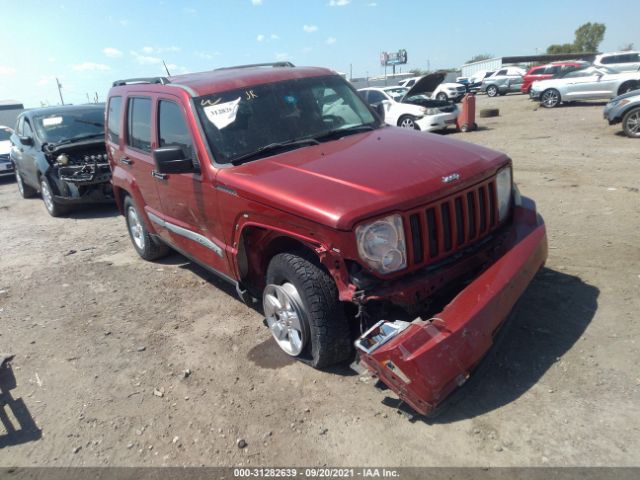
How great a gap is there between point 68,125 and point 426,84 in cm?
940

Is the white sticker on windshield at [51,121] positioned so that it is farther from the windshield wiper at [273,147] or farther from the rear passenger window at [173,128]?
the windshield wiper at [273,147]

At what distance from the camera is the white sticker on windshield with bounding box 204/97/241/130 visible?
3729 mm

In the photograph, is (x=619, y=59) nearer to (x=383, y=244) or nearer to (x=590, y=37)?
(x=383, y=244)

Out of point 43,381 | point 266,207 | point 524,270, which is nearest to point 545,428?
point 524,270

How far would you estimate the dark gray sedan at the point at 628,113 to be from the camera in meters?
10.4

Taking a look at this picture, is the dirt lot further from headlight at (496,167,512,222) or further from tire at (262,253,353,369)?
headlight at (496,167,512,222)

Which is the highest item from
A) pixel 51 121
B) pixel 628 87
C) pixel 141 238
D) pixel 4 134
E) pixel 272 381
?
pixel 51 121

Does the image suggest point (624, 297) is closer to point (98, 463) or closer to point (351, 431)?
point (351, 431)

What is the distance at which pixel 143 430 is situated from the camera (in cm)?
298

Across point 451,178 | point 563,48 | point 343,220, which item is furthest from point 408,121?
point 563,48

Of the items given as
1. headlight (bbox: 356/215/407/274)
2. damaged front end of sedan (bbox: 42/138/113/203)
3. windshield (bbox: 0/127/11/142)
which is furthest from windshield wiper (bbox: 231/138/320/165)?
windshield (bbox: 0/127/11/142)

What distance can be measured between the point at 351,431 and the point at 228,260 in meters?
1.64

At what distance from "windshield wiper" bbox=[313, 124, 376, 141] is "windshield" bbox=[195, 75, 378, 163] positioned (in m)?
0.02

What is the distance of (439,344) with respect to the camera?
7.91ft
